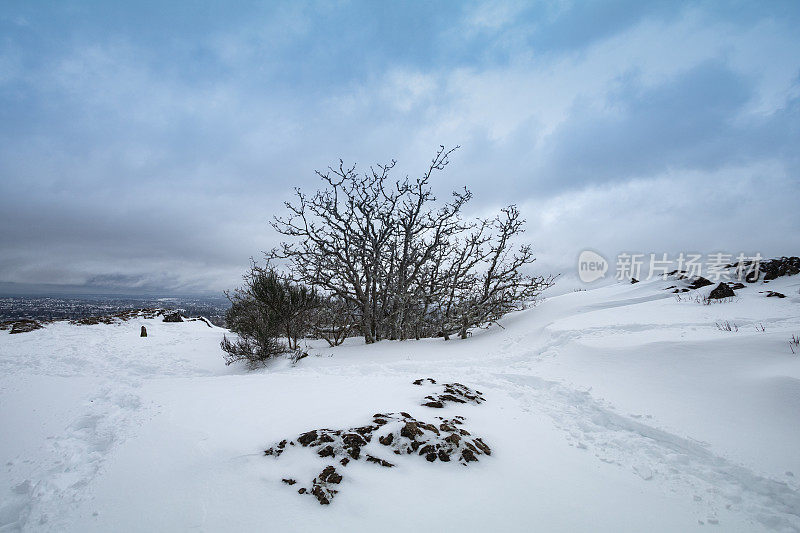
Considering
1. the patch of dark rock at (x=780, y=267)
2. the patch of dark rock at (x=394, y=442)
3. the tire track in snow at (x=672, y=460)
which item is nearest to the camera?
the tire track in snow at (x=672, y=460)

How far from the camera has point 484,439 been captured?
10.6 ft

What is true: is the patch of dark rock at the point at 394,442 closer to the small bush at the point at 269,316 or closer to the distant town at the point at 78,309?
the small bush at the point at 269,316

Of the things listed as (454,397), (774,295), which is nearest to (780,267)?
(774,295)

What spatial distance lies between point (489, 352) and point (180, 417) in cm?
700

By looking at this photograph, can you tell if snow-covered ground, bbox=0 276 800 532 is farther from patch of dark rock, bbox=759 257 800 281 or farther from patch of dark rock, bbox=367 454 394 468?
patch of dark rock, bbox=759 257 800 281

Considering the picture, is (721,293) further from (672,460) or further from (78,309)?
(78,309)

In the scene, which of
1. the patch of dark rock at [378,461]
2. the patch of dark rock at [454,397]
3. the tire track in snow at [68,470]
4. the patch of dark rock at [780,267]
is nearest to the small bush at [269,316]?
the tire track in snow at [68,470]

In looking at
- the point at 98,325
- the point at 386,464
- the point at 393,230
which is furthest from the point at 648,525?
the point at 98,325

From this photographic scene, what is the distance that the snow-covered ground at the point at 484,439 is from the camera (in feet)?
7.22

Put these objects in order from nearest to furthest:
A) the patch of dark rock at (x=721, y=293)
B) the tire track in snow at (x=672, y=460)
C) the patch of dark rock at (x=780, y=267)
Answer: the tire track in snow at (x=672, y=460), the patch of dark rock at (x=721, y=293), the patch of dark rock at (x=780, y=267)

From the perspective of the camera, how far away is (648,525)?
7.03 feet

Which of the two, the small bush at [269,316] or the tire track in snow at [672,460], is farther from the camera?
the small bush at [269,316]

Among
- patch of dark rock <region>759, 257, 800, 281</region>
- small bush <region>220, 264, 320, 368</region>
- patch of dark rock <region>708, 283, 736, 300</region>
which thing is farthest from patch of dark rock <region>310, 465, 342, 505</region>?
patch of dark rock <region>759, 257, 800, 281</region>

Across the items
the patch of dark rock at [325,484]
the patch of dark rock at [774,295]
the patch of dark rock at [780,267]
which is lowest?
the patch of dark rock at [325,484]
